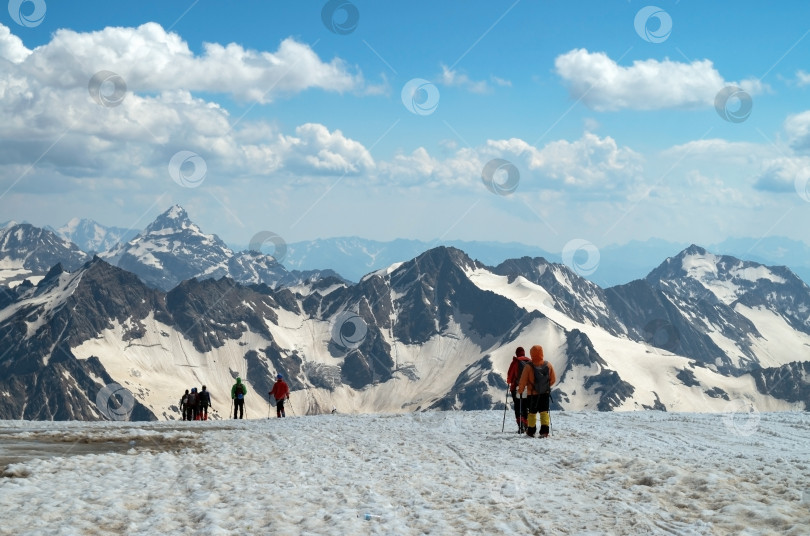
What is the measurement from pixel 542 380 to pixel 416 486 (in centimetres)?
941

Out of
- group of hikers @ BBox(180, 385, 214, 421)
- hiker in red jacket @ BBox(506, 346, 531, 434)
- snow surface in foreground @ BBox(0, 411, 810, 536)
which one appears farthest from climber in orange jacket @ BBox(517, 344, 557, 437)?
group of hikers @ BBox(180, 385, 214, 421)

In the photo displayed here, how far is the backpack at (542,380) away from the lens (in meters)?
23.2

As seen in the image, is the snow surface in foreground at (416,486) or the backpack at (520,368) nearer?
the snow surface in foreground at (416,486)

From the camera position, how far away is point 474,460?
60.5 feet

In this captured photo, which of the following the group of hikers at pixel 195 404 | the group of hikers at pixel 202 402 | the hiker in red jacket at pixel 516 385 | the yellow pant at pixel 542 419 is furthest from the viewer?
the group of hikers at pixel 195 404

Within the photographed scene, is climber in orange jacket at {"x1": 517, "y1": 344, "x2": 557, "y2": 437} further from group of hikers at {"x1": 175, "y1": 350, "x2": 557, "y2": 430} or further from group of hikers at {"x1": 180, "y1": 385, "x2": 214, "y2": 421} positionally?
group of hikers at {"x1": 180, "y1": 385, "x2": 214, "y2": 421}

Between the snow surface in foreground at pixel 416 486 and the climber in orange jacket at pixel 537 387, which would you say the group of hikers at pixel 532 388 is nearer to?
the climber in orange jacket at pixel 537 387

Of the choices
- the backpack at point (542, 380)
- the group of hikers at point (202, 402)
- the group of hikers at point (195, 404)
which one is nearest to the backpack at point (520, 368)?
the backpack at point (542, 380)

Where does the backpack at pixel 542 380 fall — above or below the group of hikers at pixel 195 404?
above

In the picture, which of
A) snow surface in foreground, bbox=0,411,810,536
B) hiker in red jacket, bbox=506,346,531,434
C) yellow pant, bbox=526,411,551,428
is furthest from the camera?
hiker in red jacket, bbox=506,346,531,434

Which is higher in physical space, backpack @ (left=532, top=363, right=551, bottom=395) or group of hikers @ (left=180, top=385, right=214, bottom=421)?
backpack @ (left=532, top=363, right=551, bottom=395)

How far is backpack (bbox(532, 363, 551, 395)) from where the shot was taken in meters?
23.2

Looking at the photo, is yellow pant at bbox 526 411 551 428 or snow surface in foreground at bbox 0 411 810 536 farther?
yellow pant at bbox 526 411 551 428

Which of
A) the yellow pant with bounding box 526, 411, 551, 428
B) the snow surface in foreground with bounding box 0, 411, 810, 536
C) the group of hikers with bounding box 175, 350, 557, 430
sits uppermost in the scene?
the group of hikers with bounding box 175, 350, 557, 430
